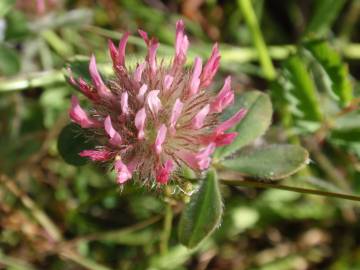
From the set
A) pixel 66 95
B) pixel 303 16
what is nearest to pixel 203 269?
pixel 66 95

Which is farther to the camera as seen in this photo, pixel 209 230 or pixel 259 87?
pixel 259 87

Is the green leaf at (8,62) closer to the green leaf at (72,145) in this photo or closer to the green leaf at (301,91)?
the green leaf at (72,145)

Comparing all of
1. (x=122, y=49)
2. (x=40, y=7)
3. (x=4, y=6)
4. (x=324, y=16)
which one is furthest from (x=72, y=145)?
(x=324, y=16)

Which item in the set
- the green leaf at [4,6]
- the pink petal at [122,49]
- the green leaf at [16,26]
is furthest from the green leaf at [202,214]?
the green leaf at [16,26]

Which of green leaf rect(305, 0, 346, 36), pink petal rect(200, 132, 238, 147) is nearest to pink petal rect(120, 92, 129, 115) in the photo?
pink petal rect(200, 132, 238, 147)

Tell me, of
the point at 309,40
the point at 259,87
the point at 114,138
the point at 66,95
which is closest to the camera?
the point at 114,138

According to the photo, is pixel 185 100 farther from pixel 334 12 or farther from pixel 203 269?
pixel 334 12

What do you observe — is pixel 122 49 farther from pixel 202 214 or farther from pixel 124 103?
pixel 202 214

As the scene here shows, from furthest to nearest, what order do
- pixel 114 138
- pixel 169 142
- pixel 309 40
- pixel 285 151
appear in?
pixel 309 40 < pixel 285 151 < pixel 169 142 < pixel 114 138
